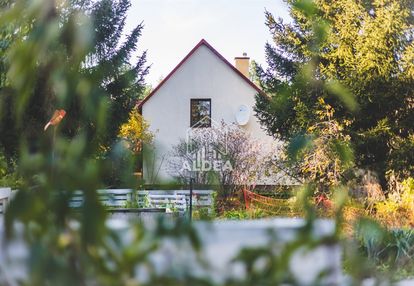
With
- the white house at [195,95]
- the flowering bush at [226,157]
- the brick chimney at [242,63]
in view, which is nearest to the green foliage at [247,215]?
the flowering bush at [226,157]

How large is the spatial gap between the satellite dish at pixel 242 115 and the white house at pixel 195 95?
0.36ft

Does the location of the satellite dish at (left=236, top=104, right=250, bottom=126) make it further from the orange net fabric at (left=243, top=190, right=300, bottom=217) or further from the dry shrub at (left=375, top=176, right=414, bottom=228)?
the dry shrub at (left=375, top=176, right=414, bottom=228)

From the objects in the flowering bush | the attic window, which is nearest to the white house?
the attic window

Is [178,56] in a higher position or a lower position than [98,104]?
higher

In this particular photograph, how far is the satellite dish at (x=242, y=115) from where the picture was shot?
1144 centimetres

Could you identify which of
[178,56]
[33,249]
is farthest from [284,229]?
[178,56]

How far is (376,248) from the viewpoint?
3408 millimetres

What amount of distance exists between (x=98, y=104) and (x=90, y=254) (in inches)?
4.1

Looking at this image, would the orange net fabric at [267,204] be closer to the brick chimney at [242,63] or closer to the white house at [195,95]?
the white house at [195,95]

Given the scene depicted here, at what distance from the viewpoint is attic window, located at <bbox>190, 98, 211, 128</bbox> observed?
11570 millimetres

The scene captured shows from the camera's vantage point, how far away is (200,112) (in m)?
11.8

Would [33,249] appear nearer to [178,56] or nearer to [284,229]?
[284,229]

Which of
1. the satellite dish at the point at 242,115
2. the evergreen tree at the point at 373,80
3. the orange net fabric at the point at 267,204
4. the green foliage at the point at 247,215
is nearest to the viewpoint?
the green foliage at the point at 247,215

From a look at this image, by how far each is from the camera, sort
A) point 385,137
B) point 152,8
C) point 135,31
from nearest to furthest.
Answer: point 152,8 → point 385,137 → point 135,31
